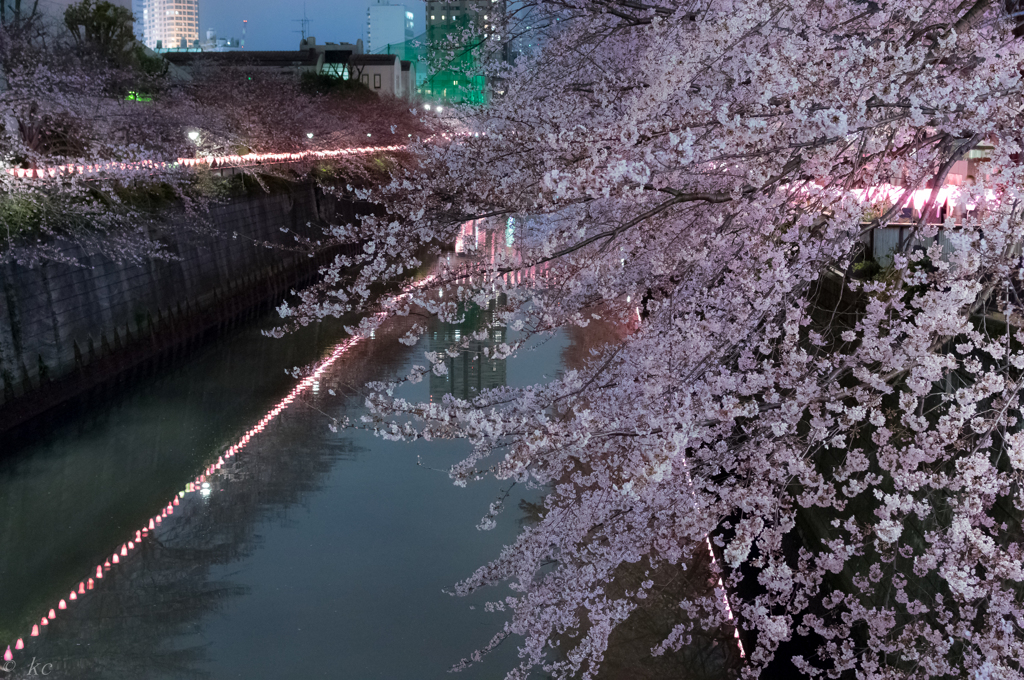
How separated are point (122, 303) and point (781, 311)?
1735 centimetres

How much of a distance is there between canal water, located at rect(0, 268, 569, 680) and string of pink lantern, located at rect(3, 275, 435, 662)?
42 millimetres

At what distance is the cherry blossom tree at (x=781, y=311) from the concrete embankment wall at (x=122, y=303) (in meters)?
10.0

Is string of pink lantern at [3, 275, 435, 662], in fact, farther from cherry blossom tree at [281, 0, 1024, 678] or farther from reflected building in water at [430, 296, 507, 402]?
reflected building in water at [430, 296, 507, 402]

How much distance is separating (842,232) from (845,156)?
50cm

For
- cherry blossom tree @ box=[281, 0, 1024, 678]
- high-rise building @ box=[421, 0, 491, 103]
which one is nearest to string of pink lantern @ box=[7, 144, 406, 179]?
high-rise building @ box=[421, 0, 491, 103]

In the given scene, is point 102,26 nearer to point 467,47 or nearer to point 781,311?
point 467,47

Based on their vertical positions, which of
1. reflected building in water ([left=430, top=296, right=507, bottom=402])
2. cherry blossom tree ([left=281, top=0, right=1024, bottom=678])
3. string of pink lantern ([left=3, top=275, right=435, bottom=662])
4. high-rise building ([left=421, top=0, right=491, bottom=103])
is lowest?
string of pink lantern ([left=3, top=275, right=435, bottom=662])

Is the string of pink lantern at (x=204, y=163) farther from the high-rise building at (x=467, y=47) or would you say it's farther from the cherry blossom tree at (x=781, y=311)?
the cherry blossom tree at (x=781, y=311)

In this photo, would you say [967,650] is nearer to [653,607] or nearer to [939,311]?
[939,311]

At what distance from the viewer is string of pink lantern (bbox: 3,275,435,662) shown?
9.09 m

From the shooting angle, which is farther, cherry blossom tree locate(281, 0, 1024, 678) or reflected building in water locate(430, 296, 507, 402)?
reflected building in water locate(430, 296, 507, 402)

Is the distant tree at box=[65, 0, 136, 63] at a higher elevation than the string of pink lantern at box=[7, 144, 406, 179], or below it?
higher

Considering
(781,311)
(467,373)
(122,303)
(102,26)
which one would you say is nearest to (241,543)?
(467,373)

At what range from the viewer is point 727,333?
4852mm
